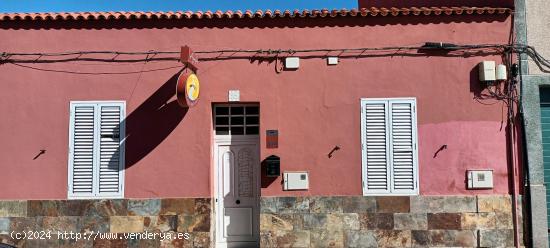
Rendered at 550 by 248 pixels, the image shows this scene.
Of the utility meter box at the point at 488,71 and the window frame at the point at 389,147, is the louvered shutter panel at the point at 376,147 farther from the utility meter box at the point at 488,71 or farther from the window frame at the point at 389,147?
the utility meter box at the point at 488,71

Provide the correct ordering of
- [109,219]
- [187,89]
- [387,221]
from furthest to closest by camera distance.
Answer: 1. [109,219]
2. [387,221]
3. [187,89]

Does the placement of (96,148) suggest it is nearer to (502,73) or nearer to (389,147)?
(389,147)

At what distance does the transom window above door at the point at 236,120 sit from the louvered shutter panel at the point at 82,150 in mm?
2217

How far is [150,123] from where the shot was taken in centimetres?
837

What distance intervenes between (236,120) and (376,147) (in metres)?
2.55

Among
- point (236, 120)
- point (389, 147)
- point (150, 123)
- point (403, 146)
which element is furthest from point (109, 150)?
point (403, 146)

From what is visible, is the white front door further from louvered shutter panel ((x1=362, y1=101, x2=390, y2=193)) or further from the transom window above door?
louvered shutter panel ((x1=362, y1=101, x2=390, y2=193))

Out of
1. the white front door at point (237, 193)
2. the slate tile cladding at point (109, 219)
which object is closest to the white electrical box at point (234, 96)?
the white front door at point (237, 193)

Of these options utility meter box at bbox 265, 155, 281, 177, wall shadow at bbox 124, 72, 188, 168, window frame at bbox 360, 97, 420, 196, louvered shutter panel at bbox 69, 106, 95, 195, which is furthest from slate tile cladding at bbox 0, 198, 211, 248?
window frame at bbox 360, 97, 420, 196

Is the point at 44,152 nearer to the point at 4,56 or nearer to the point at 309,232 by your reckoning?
the point at 4,56

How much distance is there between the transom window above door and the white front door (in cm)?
17

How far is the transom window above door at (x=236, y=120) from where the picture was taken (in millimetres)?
8734

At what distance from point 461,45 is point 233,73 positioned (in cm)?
401

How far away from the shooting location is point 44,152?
8.34 metres
